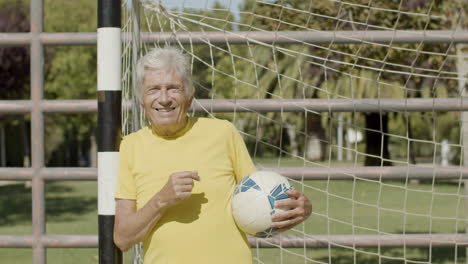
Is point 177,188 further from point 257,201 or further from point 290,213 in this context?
point 290,213

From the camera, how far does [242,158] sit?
2635 millimetres

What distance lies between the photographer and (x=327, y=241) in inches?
154

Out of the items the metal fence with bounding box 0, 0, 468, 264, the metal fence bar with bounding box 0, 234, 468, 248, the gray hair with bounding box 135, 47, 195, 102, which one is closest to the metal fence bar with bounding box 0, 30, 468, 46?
the metal fence with bounding box 0, 0, 468, 264

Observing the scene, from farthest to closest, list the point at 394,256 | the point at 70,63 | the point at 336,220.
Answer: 1. the point at 70,63
2. the point at 394,256
3. the point at 336,220

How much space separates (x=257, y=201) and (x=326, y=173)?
1521 millimetres

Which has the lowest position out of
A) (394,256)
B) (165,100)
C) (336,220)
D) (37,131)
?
(394,256)

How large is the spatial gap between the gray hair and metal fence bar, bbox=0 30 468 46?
1276 mm

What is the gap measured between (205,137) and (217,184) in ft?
0.60

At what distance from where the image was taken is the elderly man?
2.46 m

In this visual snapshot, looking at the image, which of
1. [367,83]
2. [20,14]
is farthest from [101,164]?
[20,14]

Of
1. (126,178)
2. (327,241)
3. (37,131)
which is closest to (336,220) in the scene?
(327,241)

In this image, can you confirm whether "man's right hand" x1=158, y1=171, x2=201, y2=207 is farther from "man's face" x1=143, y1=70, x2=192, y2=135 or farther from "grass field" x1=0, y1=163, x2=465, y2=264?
"grass field" x1=0, y1=163, x2=465, y2=264

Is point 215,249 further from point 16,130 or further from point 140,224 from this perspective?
point 16,130

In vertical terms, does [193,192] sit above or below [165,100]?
below
